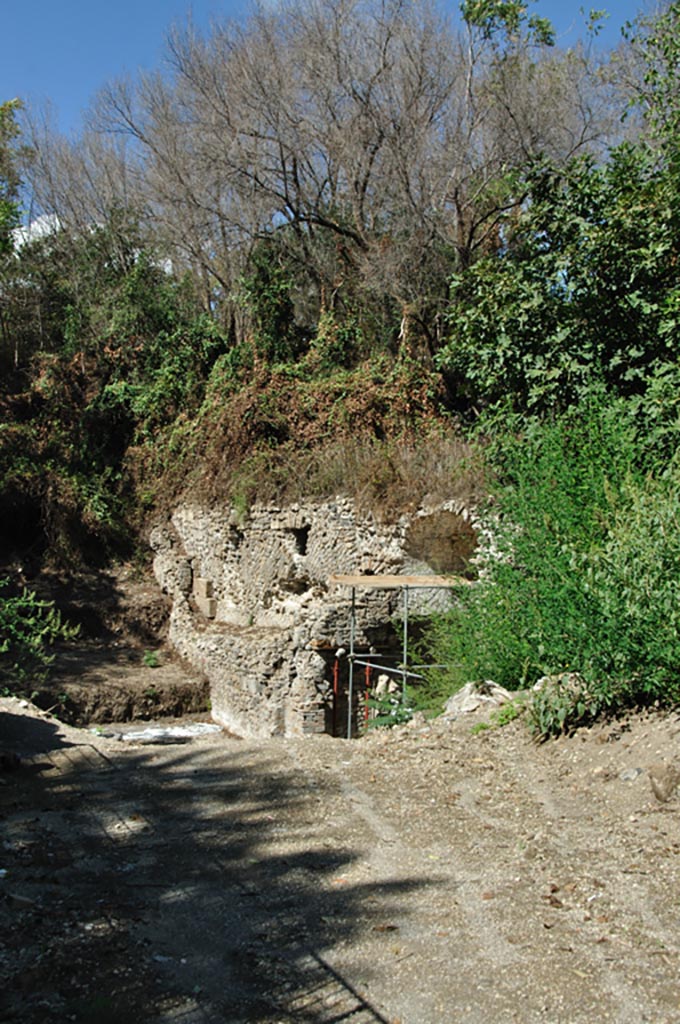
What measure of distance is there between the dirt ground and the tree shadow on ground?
0.04ft

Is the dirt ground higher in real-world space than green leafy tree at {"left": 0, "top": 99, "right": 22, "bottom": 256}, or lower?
lower

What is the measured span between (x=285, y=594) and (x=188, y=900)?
1073 centimetres

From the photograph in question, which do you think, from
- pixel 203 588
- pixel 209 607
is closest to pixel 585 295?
pixel 209 607

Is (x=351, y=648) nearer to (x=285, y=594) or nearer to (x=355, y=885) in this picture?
(x=285, y=594)

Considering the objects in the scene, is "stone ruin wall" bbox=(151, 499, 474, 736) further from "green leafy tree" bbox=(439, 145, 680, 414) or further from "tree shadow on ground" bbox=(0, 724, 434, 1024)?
"tree shadow on ground" bbox=(0, 724, 434, 1024)

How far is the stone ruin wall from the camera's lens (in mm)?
12000

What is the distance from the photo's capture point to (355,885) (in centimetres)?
430

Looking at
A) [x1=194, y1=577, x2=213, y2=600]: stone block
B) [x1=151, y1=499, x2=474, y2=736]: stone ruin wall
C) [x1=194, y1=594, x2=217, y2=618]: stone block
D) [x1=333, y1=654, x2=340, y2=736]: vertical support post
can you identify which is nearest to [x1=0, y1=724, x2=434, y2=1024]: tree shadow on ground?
[x1=333, y1=654, x2=340, y2=736]: vertical support post

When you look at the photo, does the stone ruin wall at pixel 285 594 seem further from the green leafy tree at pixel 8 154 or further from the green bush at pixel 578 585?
the green leafy tree at pixel 8 154

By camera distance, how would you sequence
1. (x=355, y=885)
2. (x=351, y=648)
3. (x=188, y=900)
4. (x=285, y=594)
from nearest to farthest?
(x=188, y=900)
(x=355, y=885)
(x=351, y=648)
(x=285, y=594)

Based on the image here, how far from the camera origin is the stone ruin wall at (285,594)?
39.4ft

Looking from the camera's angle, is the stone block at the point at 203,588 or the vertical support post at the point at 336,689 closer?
the vertical support post at the point at 336,689

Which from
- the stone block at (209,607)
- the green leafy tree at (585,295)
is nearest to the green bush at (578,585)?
the green leafy tree at (585,295)

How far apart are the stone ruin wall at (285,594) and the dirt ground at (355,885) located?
5117 mm
